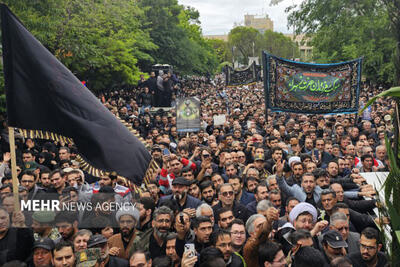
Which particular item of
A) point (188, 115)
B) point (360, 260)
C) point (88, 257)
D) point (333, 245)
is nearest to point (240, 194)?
point (333, 245)

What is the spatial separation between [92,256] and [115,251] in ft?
2.21

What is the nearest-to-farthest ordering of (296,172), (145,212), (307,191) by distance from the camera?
Answer: (145,212) < (307,191) < (296,172)

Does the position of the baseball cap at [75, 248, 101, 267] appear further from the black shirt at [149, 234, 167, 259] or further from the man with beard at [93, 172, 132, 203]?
the man with beard at [93, 172, 132, 203]

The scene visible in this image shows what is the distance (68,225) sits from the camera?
15.1 feet

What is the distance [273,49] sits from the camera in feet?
324

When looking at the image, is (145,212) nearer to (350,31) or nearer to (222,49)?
(350,31)

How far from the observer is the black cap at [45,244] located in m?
4.14

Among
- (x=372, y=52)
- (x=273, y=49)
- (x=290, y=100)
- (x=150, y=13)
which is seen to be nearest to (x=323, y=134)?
(x=290, y=100)

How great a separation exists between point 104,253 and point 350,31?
94.5 feet

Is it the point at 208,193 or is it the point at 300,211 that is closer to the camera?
the point at 300,211

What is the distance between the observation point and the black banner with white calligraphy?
11.7 metres

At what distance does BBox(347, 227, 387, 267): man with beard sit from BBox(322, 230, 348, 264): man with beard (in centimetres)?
13

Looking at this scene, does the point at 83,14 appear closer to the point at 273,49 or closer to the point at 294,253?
the point at 294,253

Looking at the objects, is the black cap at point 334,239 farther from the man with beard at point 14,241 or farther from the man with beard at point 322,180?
the man with beard at point 14,241
